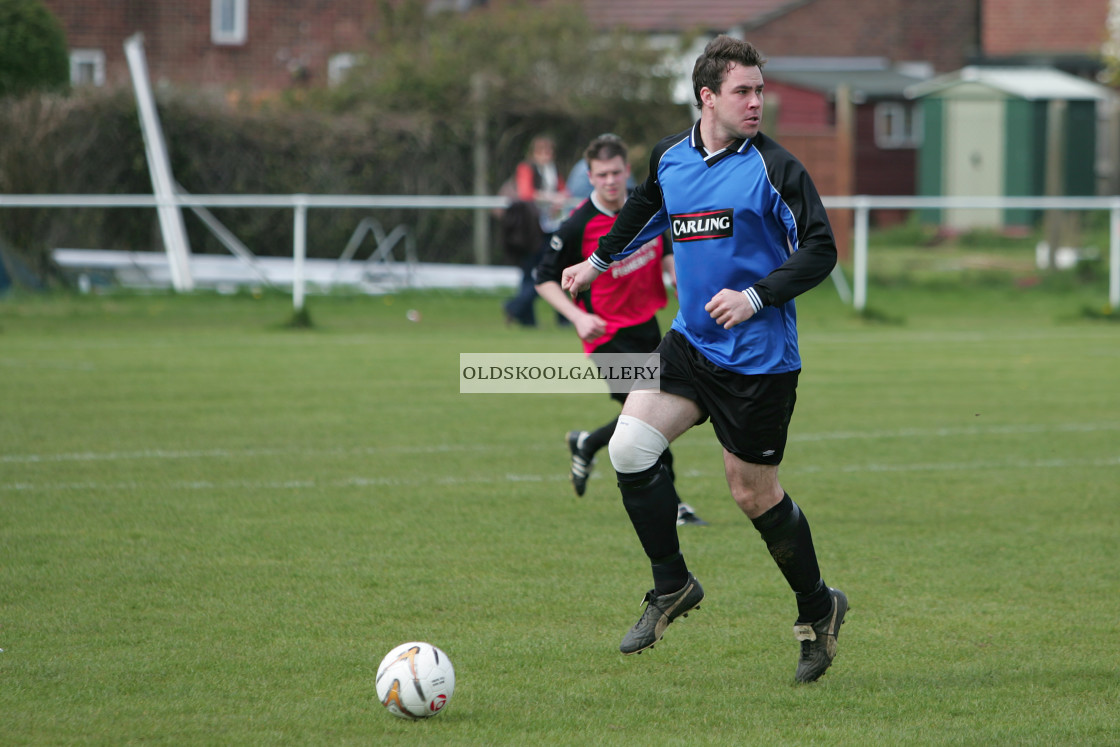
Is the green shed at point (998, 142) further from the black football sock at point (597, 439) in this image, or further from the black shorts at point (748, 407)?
the black shorts at point (748, 407)

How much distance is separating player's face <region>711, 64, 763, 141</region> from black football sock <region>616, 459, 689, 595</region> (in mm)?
1154

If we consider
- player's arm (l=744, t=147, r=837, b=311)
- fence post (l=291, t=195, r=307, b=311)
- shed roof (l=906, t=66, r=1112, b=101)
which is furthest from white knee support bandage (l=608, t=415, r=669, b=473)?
shed roof (l=906, t=66, r=1112, b=101)

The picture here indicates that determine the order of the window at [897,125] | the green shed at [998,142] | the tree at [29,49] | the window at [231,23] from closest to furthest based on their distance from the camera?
the tree at [29,49]
the green shed at [998,142]
the window at [897,125]
the window at [231,23]

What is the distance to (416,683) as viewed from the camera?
13.1ft

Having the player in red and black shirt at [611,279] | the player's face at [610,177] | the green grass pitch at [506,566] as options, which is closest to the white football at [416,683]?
the green grass pitch at [506,566]

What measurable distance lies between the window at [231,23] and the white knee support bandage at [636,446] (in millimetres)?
32740

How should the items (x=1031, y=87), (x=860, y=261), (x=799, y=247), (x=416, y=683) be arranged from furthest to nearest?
(x=1031, y=87) → (x=860, y=261) → (x=799, y=247) → (x=416, y=683)

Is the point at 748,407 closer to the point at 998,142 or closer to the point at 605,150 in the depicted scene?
the point at 605,150

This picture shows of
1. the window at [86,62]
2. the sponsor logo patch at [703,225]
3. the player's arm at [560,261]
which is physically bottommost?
the player's arm at [560,261]

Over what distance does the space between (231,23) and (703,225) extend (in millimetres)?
32962

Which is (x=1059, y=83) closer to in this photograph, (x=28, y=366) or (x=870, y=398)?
(x=870, y=398)

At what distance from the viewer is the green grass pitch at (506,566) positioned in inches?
161

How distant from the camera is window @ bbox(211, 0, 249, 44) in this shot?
34.9 m

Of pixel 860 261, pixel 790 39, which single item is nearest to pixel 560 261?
pixel 860 261
